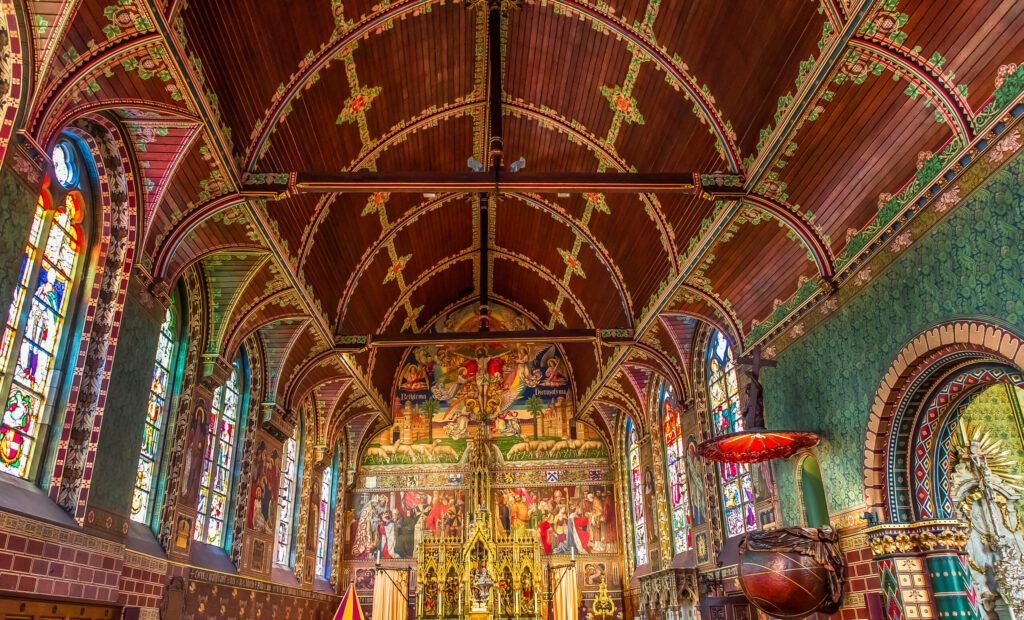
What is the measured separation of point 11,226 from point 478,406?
57.1 feet

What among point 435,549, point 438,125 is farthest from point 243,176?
point 435,549

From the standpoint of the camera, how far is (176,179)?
401 inches

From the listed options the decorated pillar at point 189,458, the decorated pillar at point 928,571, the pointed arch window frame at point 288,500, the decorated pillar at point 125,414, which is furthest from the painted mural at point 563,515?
the decorated pillar at point 125,414

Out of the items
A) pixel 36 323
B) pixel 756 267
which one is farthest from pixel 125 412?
pixel 756 267

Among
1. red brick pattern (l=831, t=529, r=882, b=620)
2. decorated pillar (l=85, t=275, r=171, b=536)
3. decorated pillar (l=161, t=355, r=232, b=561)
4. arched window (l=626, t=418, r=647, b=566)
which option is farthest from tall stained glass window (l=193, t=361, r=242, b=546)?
arched window (l=626, t=418, r=647, b=566)

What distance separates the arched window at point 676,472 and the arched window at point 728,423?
1775 mm

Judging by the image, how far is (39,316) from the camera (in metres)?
8.73

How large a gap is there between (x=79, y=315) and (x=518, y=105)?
30.2 feet

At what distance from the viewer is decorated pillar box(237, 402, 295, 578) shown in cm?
1533

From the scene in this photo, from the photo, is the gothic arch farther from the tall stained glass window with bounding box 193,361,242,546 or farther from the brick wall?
the tall stained glass window with bounding box 193,361,242,546

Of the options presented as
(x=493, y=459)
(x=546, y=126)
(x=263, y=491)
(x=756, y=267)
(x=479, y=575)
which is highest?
(x=546, y=126)

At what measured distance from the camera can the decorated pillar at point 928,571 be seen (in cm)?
877

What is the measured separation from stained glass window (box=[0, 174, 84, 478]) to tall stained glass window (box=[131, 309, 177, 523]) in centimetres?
240

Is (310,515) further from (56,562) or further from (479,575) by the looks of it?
(56,562)
